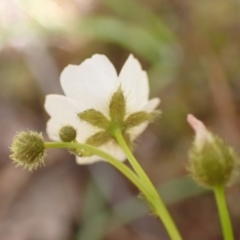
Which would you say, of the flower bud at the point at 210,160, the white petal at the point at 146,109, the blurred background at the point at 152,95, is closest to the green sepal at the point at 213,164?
the flower bud at the point at 210,160

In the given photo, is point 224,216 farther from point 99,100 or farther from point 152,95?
point 152,95

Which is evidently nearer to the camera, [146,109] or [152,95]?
[146,109]

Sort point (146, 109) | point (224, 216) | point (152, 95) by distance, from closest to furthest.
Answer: point (224, 216) < point (146, 109) < point (152, 95)

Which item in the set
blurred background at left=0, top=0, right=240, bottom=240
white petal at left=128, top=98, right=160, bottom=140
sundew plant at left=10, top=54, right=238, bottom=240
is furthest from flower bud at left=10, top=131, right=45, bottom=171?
blurred background at left=0, top=0, right=240, bottom=240

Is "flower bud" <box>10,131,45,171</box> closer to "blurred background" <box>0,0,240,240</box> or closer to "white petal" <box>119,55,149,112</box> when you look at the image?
"white petal" <box>119,55,149,112</box>

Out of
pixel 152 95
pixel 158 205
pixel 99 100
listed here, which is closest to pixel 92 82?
pixel 99 100
